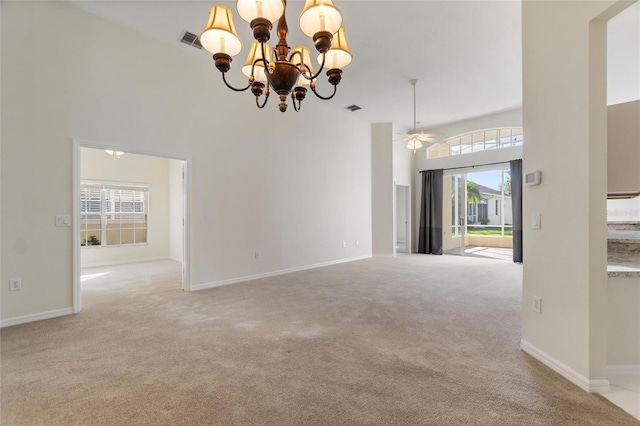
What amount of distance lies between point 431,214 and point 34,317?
825 cm

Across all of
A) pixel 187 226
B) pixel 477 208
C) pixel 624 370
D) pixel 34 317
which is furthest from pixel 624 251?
pixel 477 208

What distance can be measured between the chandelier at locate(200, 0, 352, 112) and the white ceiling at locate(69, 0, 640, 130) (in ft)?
4.58

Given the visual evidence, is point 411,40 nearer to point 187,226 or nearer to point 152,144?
point 152,144

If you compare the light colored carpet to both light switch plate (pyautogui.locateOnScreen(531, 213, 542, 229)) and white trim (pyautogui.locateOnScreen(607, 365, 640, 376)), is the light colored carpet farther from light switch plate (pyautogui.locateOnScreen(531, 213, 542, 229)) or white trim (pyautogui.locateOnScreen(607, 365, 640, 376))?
light switch plate (pyautogui.locateOnScreen(531, 213, 542, 229))

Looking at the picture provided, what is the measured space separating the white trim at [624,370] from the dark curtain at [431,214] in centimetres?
617

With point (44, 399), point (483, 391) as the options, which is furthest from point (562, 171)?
point (44, 399)

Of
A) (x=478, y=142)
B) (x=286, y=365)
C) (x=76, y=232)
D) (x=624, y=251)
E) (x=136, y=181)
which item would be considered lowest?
(x=286, y=365)

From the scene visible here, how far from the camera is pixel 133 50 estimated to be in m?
3.82

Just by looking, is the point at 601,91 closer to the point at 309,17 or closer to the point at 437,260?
the point at 309,17

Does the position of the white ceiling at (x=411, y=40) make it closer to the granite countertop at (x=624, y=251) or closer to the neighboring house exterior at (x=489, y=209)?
the granite countertop at (x=624, y=251)

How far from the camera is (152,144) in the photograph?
3955 millimetres

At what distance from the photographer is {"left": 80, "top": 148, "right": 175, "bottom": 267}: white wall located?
629 cm

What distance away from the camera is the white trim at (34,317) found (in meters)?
2.96

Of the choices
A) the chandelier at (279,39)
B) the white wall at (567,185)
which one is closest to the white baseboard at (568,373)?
the white wall at (567,185)
